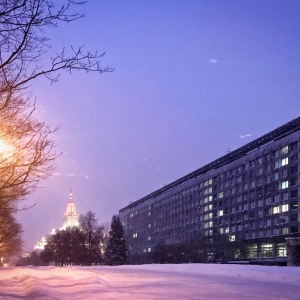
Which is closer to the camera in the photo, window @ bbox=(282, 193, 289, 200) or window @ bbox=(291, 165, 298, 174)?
window @ bbox=(291, 165, 298, 174)

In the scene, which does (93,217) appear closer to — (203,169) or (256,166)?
(256,166)

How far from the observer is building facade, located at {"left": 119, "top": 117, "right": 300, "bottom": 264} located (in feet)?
294

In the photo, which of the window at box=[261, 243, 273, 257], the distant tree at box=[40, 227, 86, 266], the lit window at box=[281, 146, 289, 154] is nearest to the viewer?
the lit window at box=[281, 146, 289, 154]

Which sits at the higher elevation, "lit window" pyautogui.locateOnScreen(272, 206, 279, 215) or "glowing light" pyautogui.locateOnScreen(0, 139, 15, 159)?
"lit window" pyautogui.locateOnScreen(272, 206, 279, 215)

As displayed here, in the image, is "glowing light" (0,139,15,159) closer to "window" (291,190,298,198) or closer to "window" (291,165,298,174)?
"window" (291,190,298,198)

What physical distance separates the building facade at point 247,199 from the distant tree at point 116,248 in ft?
86.2

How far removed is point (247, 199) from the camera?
10350cm

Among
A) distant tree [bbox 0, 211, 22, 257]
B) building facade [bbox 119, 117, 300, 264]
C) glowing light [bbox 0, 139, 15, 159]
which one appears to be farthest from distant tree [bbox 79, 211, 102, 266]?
glowing light [bbox 0, 139, 15, 159]

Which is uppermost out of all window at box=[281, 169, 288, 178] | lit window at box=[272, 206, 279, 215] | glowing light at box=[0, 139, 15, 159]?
window at box=[281, 169, 288, 178]

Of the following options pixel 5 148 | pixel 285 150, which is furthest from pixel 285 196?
pixel 5 148

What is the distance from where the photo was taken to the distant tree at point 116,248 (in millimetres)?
87375

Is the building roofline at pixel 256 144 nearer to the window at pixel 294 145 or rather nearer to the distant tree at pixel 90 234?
the window at pixel 294 145

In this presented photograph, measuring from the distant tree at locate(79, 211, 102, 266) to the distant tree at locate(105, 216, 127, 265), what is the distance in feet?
9.71

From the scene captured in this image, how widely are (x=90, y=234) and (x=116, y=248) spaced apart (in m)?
5.80
